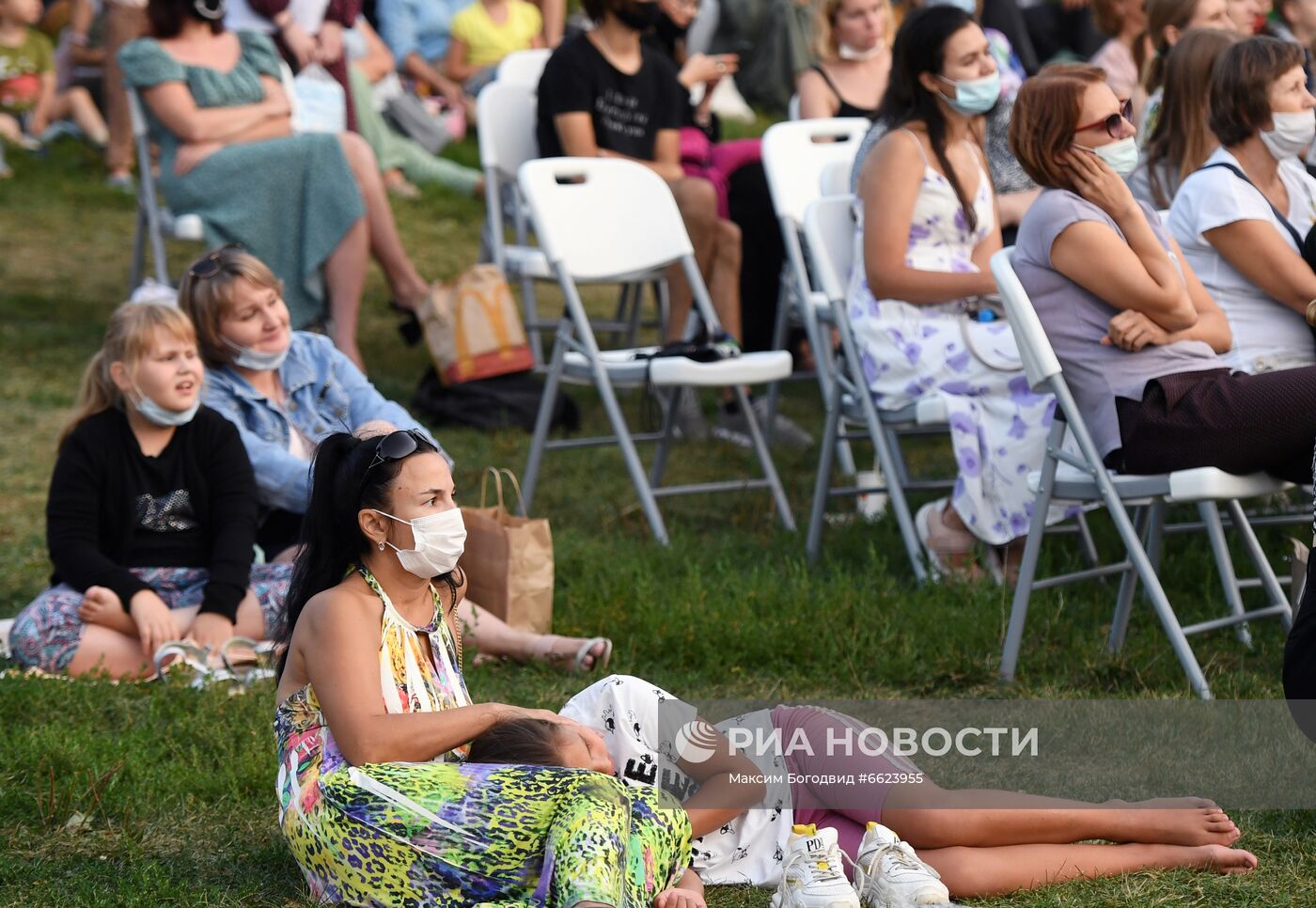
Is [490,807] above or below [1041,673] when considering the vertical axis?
above

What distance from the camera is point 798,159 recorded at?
661cm

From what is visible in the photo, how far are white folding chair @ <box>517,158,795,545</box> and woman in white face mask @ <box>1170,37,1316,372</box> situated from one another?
5.16 ft

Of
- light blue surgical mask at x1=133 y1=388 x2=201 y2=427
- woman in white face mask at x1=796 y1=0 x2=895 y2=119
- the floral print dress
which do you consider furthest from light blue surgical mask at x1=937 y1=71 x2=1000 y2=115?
light blue surgical mask at x1=133 y1=388 x2=201 y2=427

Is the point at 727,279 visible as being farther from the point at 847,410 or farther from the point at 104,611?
the point at 104,611

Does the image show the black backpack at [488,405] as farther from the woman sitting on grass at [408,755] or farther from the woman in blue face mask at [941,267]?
the woman sitting on grass at [408,755]

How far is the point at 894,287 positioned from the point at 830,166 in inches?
43.4

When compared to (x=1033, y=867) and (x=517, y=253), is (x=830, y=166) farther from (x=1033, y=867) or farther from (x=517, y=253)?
(x=1033, y=867)

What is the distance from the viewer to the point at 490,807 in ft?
9.46

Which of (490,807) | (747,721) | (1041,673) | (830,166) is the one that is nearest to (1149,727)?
(1041,673)

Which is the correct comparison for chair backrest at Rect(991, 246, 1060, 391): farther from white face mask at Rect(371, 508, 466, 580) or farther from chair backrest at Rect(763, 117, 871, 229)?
chair backrest at Rect(763, 117, 871, 229)

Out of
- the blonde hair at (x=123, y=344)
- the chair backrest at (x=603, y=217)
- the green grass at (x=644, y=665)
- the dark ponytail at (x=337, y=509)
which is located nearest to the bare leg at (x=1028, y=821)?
the green grass at (x=644, y=665)

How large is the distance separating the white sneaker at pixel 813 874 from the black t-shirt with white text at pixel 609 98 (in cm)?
466

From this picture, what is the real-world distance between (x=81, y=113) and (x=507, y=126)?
16.9 feet

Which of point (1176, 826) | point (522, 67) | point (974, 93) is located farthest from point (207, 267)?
point (522, 67)
